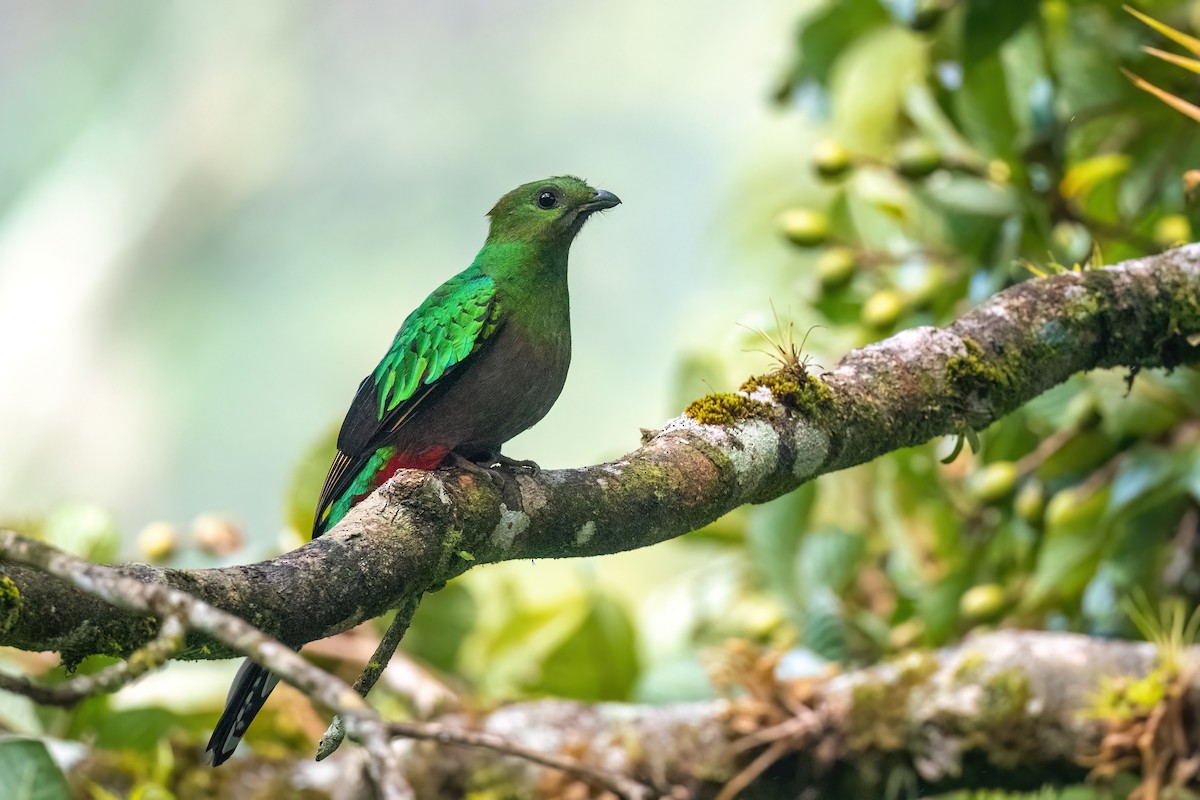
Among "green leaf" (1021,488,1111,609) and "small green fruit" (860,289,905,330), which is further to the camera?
"small green fruit" (860,289,905,330)

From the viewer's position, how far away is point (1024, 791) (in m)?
3.55

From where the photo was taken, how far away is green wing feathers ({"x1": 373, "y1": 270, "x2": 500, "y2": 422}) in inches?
111

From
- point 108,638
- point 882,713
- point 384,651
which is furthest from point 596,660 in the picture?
point 108,638

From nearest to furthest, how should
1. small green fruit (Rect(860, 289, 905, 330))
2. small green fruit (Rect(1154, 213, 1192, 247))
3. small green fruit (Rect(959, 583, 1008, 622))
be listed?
small green fruit (Rect(1154, 213, 1192, 247))
small green fruit (Rect(959, 583, 1008, 622))
small green fruit (Rect(860, 289, 905, 330))

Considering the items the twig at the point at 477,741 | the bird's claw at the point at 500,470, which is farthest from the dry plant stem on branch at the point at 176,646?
the bird's claw at the point at 500,470

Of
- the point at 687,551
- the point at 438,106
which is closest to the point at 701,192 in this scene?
the point at 438,106

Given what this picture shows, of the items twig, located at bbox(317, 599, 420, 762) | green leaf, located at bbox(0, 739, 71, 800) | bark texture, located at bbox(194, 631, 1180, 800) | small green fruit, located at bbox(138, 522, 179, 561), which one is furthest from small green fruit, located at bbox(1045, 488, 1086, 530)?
small green fruit, located at bbox(138, 522, 179, 561)

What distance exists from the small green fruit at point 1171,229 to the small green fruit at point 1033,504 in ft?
3.34

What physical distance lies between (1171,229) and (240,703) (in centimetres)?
340

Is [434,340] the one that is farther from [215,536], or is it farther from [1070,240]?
[1070,240]

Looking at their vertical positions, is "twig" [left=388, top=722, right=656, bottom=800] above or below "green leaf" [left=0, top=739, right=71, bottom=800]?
above

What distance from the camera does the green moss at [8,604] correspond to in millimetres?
1431

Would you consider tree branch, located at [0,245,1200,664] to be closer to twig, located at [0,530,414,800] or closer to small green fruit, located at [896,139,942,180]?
twig, located at [0,530,414,800]

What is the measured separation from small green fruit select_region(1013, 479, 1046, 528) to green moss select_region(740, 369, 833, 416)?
2.24 meters
